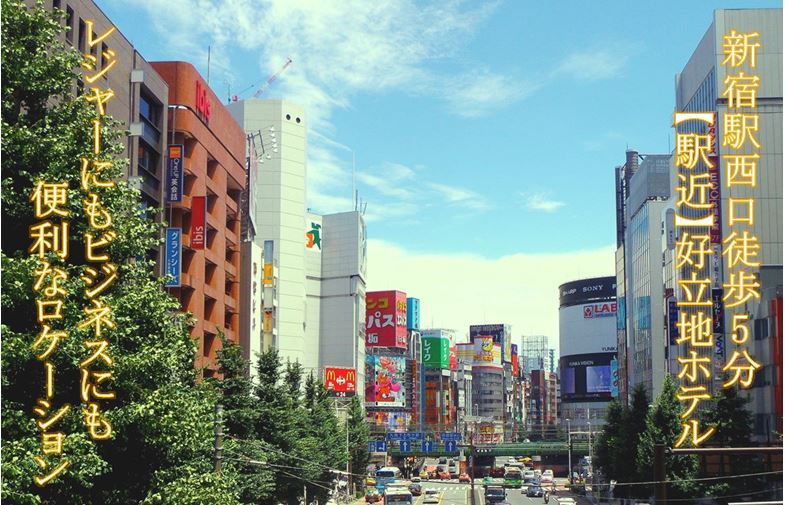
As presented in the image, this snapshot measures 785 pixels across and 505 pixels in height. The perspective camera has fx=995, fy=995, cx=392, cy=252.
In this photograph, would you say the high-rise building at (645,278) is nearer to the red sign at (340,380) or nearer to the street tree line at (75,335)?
the red sign at (340,380)

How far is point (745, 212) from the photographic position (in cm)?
7519

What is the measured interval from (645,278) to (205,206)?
228 ft

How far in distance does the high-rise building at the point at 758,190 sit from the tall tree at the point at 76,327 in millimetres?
56227

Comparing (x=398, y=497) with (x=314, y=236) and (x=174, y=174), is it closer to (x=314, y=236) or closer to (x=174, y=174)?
(x=174, y=174)

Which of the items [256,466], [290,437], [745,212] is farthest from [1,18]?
[745,212]

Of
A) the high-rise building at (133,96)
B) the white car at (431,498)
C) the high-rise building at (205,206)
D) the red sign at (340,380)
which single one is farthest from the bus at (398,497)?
the red sign at (340,380)

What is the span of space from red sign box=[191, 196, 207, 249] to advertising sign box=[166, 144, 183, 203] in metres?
4.86

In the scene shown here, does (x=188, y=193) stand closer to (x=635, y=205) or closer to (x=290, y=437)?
(x=290, y=437)

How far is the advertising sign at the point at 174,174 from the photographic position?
65.1 meters

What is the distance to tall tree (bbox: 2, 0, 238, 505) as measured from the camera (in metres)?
19.9

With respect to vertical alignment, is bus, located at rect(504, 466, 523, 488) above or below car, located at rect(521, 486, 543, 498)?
below

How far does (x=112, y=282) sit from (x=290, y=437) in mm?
38999

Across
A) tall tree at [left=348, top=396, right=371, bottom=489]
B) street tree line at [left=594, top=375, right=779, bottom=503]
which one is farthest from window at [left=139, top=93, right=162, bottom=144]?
tall tree at [left=348, top=396, right=371, bottom=489]

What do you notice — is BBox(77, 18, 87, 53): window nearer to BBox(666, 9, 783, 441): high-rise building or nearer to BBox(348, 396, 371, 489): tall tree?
BBox(666, 9, 783, 441): high-rise building
